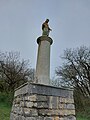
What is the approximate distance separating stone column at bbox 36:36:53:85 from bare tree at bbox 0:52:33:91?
10.5m

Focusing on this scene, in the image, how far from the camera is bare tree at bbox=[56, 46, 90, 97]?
56.5 ft

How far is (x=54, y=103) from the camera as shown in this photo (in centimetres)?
374

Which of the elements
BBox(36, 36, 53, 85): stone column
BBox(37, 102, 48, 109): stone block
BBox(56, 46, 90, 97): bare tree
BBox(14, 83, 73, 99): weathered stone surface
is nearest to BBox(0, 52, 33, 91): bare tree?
BBox(56, 46, 90, 97): bare tree

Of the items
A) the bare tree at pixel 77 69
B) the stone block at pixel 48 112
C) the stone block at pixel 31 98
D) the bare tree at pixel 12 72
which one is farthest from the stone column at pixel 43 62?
the bare tree at pixel 77 69

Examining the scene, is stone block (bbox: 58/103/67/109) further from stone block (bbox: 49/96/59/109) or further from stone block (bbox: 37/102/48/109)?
stone block (bbox: 37/102/48/109)

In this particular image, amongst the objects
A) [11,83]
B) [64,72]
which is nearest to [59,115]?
[11,83]

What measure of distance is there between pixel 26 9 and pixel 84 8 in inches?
115

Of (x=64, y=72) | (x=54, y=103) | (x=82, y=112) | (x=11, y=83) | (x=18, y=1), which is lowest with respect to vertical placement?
(x=82, y=112)

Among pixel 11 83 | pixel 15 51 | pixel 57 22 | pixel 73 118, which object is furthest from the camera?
pixel 15 51

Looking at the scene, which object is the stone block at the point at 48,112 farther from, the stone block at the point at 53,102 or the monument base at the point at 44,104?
the stone block at the point at 53,102

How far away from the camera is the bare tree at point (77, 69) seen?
17219mm

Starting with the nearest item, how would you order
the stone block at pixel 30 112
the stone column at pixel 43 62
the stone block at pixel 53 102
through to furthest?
the stone block at pixel 30 112 < the stone block at pixel 53 102 < the stone column at pixel 43 62

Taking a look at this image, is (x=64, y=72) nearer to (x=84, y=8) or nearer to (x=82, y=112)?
(x=82, y=112)

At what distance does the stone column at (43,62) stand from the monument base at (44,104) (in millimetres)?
438
